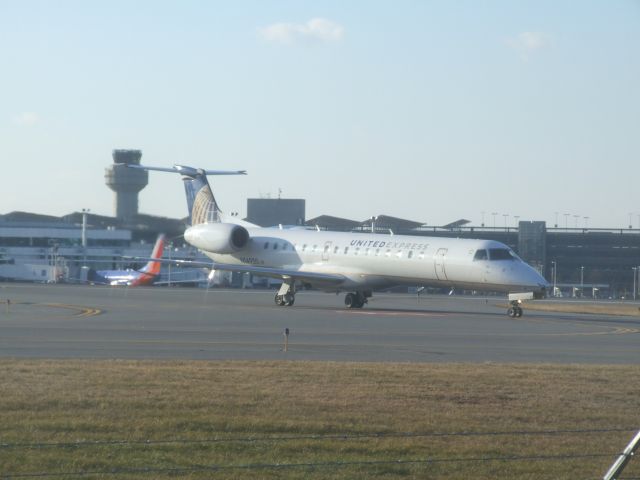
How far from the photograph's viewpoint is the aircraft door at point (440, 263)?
42.2 meters

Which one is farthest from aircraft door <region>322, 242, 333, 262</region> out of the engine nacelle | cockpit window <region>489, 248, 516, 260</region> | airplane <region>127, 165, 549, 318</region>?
cockpit window <region>489, 248, 516, 260</region>

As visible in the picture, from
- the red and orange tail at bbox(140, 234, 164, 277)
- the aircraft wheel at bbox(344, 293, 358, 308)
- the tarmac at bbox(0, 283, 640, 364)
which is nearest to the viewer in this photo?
the tarmac at bbox(0, 283, 640, 364)

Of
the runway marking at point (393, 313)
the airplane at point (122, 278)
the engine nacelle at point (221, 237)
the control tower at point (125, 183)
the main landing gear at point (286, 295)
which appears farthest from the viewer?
the control tower at point (125, 183)

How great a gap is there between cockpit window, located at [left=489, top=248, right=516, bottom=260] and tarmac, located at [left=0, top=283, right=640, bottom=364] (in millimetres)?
2396

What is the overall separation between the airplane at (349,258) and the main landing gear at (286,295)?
4 cm

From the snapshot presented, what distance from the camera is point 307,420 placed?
14.4 metres

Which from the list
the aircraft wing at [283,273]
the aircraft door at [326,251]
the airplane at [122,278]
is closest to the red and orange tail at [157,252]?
the airplane at [122,278]

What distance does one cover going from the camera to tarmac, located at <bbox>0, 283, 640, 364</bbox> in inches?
948

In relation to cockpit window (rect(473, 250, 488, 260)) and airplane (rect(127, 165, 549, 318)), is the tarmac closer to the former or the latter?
airplane (rect(127, 165, 549, 318))

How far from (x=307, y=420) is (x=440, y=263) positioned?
28.2 meters

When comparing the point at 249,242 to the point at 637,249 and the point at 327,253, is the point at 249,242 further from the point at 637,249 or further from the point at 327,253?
the point at 637,249

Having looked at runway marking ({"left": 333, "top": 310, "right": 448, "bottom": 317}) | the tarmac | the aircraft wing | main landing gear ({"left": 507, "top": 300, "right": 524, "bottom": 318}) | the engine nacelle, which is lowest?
the tarmac

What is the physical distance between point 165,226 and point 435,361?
4152cm

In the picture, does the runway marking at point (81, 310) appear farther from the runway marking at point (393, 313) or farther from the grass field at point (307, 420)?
the grass field at point (307, 420)
